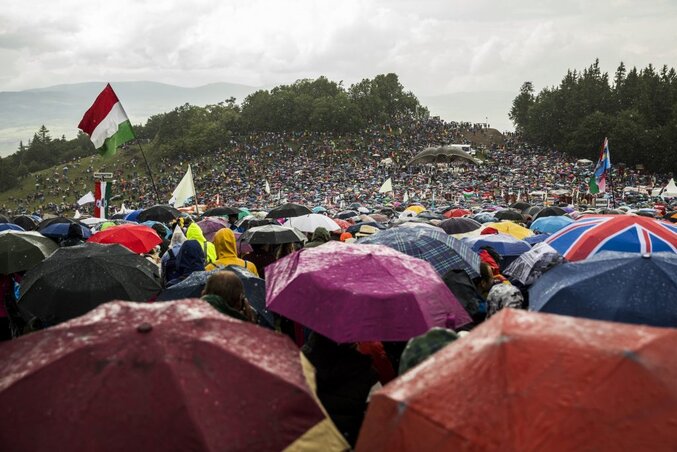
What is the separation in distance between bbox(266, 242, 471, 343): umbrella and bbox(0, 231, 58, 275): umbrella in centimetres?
316

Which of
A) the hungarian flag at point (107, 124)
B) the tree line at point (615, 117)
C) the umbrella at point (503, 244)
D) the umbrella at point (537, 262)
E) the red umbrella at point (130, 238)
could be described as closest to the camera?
the umbrella at point (537, 262)

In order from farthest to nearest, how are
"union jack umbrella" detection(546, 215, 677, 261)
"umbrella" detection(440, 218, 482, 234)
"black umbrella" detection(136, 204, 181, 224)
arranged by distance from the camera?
1. "black umbrella" detection(136, 204, 181, 224)
2. "umbrella" detection(440, 218, 482, 234)
3. "union jack umbrella" detection(546, 215, 677, 261)

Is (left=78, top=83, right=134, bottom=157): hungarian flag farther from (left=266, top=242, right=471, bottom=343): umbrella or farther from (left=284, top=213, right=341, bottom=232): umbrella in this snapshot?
(left=266, top=242, right=471, bottom=343): umbrella

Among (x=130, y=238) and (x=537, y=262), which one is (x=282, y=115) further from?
(x=537, y=262)

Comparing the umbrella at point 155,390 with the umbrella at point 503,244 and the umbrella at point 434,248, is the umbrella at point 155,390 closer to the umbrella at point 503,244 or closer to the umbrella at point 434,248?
the umbrella at point 434,248

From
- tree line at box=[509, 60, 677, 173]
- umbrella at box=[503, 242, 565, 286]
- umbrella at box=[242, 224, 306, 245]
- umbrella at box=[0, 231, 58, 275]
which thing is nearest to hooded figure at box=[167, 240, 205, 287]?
umbrella at box=[0, 231, 58, 275]

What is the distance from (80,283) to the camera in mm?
4844

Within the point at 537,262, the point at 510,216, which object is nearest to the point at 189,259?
the point at 537,262

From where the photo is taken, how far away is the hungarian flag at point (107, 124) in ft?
36.1

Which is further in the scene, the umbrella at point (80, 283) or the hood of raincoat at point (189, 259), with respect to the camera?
the hood of raincoat at point (189, 259)

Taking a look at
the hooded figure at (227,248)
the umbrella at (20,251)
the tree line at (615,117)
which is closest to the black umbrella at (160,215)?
the umbrella at (20,251)

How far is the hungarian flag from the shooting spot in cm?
1100

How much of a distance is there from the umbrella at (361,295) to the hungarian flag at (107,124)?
798cm

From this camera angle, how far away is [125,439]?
6.40 ft
